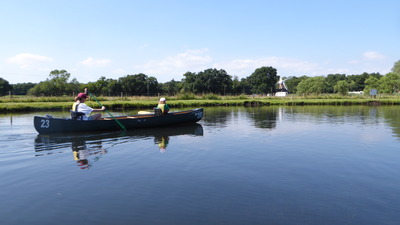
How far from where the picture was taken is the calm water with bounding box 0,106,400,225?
17.5 feet

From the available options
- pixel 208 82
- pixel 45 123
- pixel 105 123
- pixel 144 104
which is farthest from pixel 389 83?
pixel 45 123

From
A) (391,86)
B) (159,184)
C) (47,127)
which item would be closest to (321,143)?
(159,184)

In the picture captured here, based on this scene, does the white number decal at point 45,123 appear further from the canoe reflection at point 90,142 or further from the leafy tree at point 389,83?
the leafy tree at point 389,83

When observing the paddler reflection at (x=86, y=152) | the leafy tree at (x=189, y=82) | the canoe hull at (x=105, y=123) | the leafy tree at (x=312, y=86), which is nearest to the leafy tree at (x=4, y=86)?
the leafy tree at (x=189, y=82)

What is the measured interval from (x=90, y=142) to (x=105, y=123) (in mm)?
2642

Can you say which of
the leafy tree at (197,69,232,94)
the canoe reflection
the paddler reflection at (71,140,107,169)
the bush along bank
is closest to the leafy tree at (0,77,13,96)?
the leafy tree at (197,69,232,94)

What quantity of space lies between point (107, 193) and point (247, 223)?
11.1 ft

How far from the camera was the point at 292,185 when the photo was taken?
275 inches

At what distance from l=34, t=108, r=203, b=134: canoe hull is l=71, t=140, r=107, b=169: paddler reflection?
2.07m

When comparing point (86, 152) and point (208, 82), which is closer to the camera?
point (86, 152)

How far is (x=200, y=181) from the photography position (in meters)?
7.29

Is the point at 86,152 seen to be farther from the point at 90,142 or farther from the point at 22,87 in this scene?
the point at 22,87

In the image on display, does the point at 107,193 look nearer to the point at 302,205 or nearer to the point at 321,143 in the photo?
the point at 302,205

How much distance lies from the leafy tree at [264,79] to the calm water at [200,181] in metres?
83.7
